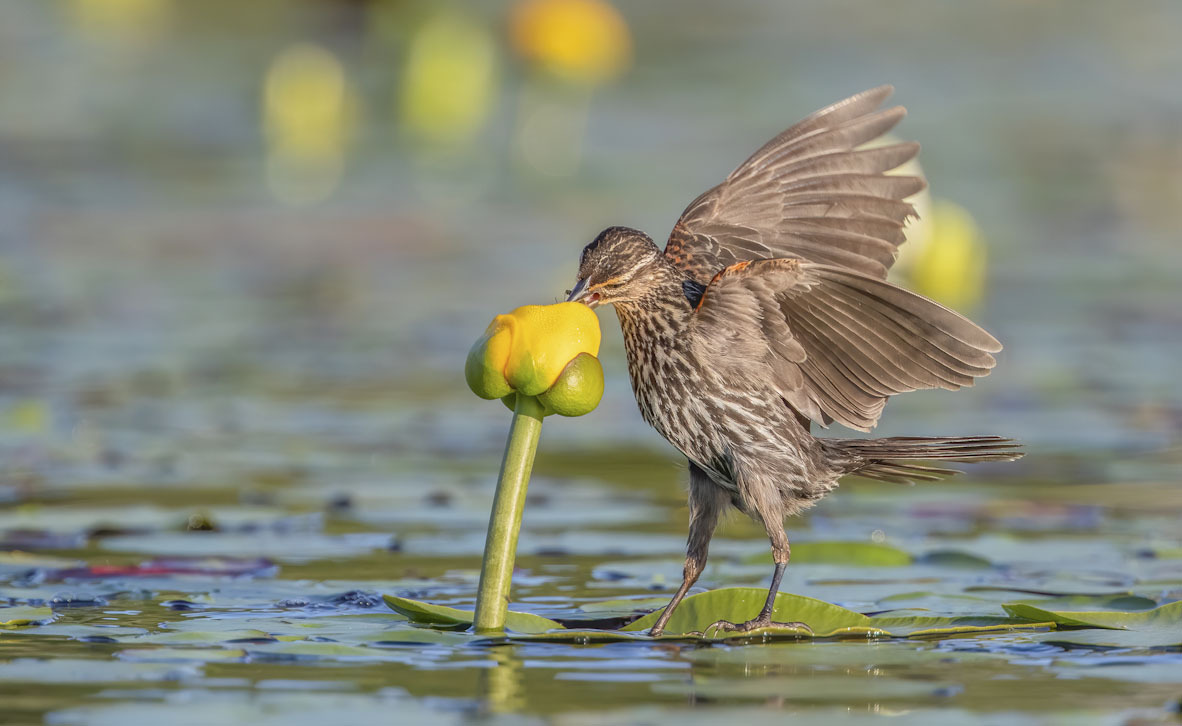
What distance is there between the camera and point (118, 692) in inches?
161

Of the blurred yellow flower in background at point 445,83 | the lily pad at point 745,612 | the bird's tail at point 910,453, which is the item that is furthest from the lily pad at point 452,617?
the blurred yellow flower in background at point 445,83

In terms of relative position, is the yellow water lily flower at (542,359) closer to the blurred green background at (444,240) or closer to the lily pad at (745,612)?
the lily pad at (745,612)

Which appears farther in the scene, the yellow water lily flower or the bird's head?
the bird's head

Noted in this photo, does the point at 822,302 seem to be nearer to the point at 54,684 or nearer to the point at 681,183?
the point at 54,684

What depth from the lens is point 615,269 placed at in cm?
521

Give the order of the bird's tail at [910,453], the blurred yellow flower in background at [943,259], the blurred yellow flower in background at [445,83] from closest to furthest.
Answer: the bird's tail at [910,453] < the blurred yellow flower in background at [943,259] < the blurred yellow flower in background at [445,83]

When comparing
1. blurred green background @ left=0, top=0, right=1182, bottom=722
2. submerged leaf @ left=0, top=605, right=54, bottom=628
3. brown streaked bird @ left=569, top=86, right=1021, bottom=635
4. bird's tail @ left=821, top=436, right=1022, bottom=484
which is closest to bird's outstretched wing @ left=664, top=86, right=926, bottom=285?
brown streaked bird @ left=569, top=86, right=1021, bottom=635

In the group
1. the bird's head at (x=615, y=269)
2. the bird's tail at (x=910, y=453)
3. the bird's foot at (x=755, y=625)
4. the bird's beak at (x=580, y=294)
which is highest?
the bird's head at (x=615, y=269)

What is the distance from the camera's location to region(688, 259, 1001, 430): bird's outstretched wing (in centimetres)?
519

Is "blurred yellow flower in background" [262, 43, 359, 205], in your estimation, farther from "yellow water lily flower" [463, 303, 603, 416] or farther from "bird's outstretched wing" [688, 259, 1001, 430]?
"yellow water lily flower" [463, 303, 603, 416]

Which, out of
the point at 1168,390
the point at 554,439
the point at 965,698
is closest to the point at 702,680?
the point at 965,698

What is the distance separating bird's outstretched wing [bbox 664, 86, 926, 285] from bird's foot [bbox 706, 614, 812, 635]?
1.31 metres

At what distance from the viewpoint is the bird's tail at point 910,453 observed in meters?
5.35

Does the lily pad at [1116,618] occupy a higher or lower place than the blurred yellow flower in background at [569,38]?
lower
